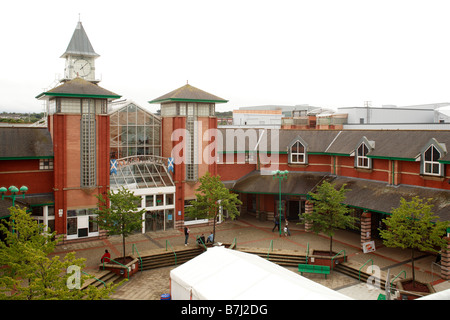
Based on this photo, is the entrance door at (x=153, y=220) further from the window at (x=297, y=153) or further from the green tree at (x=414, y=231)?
the green tree at (x=414, y=231)

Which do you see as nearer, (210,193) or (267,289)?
(267,289)

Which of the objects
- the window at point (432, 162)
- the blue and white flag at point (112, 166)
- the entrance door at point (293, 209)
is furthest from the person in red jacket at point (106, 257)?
the window at point (432, 162)

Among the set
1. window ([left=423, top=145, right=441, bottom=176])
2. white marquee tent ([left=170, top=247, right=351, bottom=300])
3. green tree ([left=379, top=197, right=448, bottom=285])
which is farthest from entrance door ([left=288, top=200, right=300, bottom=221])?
white marquee tent ([left=170, top=247, right=351, bottom=300])

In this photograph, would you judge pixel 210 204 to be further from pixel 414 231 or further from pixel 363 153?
→ pixel 414 231

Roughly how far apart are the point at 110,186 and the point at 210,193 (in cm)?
877

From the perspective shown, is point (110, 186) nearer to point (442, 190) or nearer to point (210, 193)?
point (210, 193)

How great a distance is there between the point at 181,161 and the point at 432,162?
20409 mm

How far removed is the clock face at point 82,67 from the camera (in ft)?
155

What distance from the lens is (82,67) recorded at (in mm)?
47500

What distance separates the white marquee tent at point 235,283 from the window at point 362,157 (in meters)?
17.7

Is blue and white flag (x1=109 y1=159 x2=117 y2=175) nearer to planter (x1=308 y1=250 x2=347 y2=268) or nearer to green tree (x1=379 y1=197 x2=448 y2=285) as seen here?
planter (x1=308 y1=250 x2=347 y2=268)
